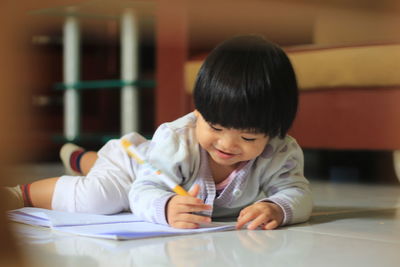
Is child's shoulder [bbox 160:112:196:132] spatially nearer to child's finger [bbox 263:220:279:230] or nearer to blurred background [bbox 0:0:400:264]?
child's finger [bbox 263:220:279:230]

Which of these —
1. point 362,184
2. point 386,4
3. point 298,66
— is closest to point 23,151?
point 386,4

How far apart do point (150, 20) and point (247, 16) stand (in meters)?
0.05

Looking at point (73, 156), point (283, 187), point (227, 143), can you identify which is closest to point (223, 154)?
point (227, 143)

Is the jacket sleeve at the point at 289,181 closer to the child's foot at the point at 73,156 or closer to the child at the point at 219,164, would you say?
the child at the point at 219,164

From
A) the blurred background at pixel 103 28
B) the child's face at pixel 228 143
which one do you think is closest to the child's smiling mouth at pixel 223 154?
the child's face at pixel 228 143

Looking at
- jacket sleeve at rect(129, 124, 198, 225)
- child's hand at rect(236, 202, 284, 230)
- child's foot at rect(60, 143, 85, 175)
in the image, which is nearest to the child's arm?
child's hand at rect(236, 202, 284, 230)

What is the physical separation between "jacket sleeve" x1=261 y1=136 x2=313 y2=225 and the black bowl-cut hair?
9 centimetres

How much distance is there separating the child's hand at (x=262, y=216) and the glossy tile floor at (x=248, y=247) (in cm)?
1

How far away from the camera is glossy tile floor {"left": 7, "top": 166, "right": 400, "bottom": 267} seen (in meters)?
0.50

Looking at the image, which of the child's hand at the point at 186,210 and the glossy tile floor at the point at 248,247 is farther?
the child's hand at the point at 186,210

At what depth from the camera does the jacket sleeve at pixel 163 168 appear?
2.39 ft

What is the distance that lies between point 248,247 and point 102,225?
204 millimetres

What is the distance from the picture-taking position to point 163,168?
74 cm

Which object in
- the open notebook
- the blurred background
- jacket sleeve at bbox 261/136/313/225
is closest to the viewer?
the blurred background
